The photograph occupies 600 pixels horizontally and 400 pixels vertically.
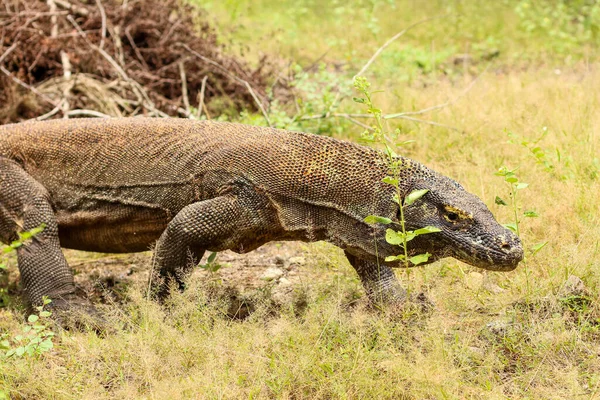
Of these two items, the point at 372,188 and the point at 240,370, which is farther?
the point at 372,188

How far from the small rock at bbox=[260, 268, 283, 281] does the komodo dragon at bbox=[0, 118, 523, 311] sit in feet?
1.98

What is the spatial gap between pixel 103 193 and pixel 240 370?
146 cm

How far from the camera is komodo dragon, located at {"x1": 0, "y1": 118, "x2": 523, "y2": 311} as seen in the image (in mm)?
3723

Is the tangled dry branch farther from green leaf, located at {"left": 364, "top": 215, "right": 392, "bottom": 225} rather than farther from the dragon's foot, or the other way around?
green leaf, located at {"left": 364, "top": 215, "right": 392, "bottom": 225}

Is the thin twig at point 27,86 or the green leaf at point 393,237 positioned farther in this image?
the thin twig at point 27,86

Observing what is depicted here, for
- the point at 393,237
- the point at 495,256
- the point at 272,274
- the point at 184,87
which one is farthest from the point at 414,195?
the point at 184,87

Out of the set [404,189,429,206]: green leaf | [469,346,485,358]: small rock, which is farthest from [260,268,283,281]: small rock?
[469,346,485,358]: small rock

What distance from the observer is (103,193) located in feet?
14.2

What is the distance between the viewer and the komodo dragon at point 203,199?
372 cm

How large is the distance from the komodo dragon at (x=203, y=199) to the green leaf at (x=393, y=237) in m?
0.13

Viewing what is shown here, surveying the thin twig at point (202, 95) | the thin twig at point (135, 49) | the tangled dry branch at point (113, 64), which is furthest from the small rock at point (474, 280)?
the thin twig at point (135, 49)

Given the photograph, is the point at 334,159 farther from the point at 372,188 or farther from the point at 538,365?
the point at 538,365

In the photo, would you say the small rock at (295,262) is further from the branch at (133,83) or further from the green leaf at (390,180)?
the branch at (133,83)

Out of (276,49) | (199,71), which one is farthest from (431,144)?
(276,49)
